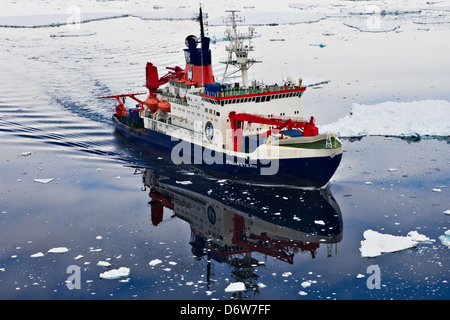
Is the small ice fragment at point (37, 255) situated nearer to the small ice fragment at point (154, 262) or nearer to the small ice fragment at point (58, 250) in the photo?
the small ice fragment at point (58, 250)

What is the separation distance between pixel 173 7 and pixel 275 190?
4542cm

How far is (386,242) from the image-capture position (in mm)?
16078

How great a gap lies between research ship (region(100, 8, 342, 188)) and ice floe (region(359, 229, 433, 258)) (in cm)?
436

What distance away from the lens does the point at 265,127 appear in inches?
891

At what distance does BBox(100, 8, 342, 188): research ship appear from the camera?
20.5 metres

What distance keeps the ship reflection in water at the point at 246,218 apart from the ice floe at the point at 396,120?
7397mm

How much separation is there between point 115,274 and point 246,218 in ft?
18.6

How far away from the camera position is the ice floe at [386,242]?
15648 millimetres

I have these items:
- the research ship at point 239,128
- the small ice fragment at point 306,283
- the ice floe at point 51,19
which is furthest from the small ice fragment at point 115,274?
the ice floe at point 51,19

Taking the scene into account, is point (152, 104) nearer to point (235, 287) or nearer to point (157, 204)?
point (157, 204)
